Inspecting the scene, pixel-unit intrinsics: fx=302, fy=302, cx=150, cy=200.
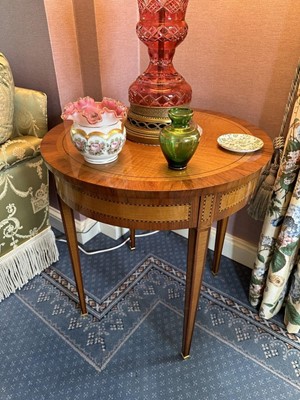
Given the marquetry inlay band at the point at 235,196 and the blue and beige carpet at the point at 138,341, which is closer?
the marquetry inlay band at the point at 235,196

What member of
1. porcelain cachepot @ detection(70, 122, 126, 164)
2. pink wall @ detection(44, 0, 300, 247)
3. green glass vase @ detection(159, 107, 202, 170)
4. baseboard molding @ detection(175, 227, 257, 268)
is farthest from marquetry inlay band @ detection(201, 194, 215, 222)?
baseboard molding @ detection(175, 227, 257, 268)

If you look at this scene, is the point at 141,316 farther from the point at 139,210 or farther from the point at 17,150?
the point at 17,150

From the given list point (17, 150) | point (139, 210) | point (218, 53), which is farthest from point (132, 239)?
point (218, 53)

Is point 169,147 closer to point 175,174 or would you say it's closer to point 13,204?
point 175,174

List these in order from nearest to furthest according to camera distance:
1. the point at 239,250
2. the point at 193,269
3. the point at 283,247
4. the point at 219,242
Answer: the point at 193,269 < the point at 283,247 < the point at 219,242 < the point at 239,250

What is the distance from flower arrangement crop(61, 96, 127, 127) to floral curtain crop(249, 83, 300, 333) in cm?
54

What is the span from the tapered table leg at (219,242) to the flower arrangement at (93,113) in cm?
70

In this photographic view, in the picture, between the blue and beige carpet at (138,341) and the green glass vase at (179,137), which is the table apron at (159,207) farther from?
the blue and beige carpet at (138,341)

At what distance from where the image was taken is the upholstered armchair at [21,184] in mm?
1142

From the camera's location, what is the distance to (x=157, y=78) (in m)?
0.93

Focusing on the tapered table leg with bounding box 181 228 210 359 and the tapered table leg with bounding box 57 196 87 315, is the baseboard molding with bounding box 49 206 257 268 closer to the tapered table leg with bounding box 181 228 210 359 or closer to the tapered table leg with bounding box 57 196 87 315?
the tapered table leg with bounding box 57 196 87 315

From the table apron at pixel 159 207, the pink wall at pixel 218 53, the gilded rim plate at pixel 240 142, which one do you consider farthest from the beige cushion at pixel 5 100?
the gilded rim plate at pixel 240 142

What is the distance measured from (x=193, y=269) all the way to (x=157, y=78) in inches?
23.1

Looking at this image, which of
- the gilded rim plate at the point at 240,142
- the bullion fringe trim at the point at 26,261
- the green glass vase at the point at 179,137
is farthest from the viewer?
the bullion fringe trim at the point at 26,261
